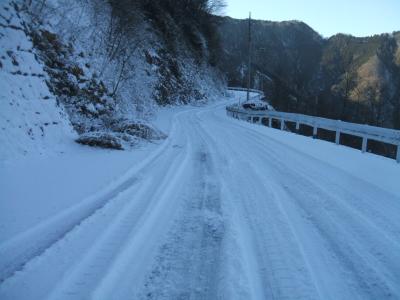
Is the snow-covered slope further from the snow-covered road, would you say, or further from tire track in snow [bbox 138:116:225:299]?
tire track in snow [bbox 138:116:225:299]

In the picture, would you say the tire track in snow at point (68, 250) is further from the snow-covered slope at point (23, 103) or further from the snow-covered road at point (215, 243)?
the snow-covered slope at point (23, 103)

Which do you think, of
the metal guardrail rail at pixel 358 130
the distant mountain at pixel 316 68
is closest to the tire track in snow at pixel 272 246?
the metal guardrail rail at pixel 358 130

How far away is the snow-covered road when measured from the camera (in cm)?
360

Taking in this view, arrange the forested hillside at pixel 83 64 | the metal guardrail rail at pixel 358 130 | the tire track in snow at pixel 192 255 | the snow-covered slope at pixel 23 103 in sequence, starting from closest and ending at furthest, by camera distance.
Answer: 1. the tire track in snow at pixel 192 255
2. the snow-covered slope at pixel 23 103
3. the forested hillside at pixel 83 64
4. the metal guardrail rail at pixel 358 130

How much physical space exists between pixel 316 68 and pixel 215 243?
14491 centimetres

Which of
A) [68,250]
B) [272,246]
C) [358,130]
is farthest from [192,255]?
[358,130]

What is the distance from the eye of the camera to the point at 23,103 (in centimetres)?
880

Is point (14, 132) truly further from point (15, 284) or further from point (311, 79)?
point (311, 79)

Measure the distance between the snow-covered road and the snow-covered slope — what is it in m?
2.56

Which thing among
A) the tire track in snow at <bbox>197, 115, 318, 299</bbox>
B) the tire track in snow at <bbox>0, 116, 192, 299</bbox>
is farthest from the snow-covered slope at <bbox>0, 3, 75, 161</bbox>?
the tire track in snow at <bbox>197, 115, 318, 299</bbox>

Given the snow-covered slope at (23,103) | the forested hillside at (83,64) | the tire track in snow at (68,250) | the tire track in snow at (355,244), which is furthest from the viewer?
the forested hillside at (83,64)

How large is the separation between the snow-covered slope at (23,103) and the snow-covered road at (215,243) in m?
2.56

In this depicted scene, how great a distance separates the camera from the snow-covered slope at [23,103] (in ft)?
26.2

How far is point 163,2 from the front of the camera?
4800 centimetres
